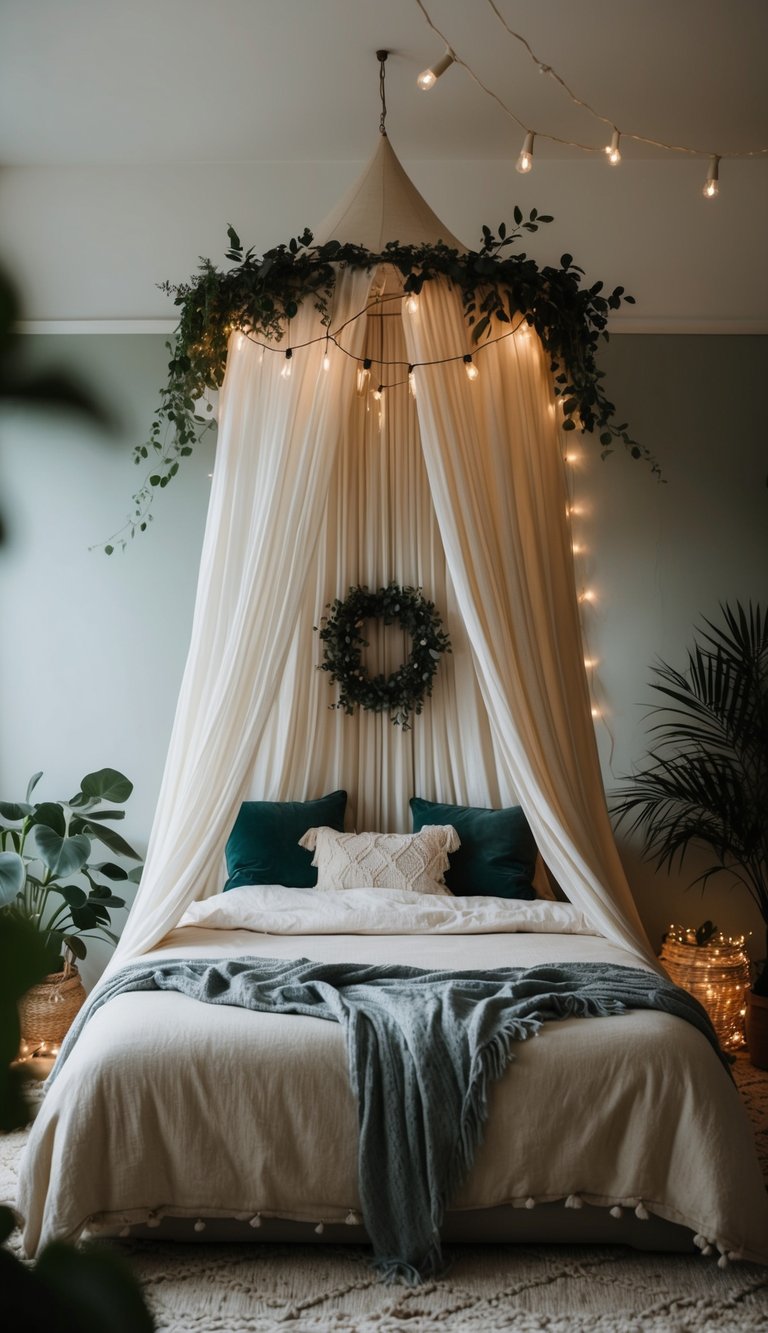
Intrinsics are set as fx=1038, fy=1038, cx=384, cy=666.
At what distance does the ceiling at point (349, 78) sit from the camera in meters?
3.67

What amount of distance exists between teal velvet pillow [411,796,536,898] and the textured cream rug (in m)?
1.51

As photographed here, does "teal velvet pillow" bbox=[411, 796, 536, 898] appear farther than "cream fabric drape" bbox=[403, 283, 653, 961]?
Yes

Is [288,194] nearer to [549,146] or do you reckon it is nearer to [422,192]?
[422,192]

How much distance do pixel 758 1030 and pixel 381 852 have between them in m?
1.63

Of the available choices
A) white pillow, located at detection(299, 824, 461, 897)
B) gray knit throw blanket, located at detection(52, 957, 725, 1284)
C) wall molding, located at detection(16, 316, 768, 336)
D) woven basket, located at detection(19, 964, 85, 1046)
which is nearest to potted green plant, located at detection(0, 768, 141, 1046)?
woven basket, located at detection(19, 964, 85, 1046)

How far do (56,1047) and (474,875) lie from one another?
5.60 ft

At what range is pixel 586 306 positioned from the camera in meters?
3.55

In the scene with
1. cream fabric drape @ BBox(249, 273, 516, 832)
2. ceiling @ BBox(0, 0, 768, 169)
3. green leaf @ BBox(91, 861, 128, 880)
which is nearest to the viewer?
ceiling @ BBox(0, 0, 768, 169)

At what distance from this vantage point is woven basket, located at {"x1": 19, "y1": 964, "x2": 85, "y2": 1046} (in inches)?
152

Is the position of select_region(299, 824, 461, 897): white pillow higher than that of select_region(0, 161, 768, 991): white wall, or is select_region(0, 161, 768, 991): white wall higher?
select_region(0, 161, 768, 991): white wall

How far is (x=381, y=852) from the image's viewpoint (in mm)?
3996

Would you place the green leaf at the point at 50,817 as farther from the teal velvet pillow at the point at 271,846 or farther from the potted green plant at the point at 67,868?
the teal velvet pillow at the point at 271,846

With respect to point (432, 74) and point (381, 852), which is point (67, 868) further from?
point (432, 74)

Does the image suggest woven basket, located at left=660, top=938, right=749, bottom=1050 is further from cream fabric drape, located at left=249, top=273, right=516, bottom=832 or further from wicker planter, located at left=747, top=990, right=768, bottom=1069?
cream fabric drape, located at left=249, top=273, right=516, bottom=832
